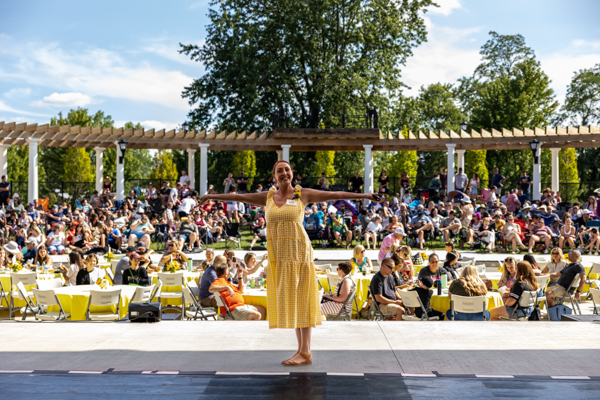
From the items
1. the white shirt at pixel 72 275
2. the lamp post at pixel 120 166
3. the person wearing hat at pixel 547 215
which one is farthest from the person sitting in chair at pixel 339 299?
the lamp post at pixel 120 166

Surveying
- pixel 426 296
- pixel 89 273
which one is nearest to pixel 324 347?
pixel 426 296

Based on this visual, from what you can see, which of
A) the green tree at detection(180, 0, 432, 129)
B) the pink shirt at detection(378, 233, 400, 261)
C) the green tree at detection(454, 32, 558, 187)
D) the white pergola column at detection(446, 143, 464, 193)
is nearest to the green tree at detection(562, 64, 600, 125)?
the green tree at detection(454, 32, 558, 187)

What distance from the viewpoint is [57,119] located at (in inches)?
2000

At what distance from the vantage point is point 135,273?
397 inches

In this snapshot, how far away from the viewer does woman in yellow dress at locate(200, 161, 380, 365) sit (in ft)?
16.3

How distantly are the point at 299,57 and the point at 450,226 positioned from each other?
16499 millimetres

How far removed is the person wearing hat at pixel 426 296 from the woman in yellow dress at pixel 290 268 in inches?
156

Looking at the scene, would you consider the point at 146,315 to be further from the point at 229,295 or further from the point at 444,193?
the point at 444,193

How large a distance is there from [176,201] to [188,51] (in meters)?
14.5

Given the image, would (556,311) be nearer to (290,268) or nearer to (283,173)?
(290,268)

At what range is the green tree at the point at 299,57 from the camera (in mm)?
30531

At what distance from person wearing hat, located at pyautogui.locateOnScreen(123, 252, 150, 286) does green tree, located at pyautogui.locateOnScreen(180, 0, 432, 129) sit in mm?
20980

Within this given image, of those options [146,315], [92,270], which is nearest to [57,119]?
[92,270]

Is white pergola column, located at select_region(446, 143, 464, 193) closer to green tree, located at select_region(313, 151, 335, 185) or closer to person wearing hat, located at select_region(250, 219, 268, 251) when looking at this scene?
person wearing hat, located at select_region(250, 219, 268, 251)
